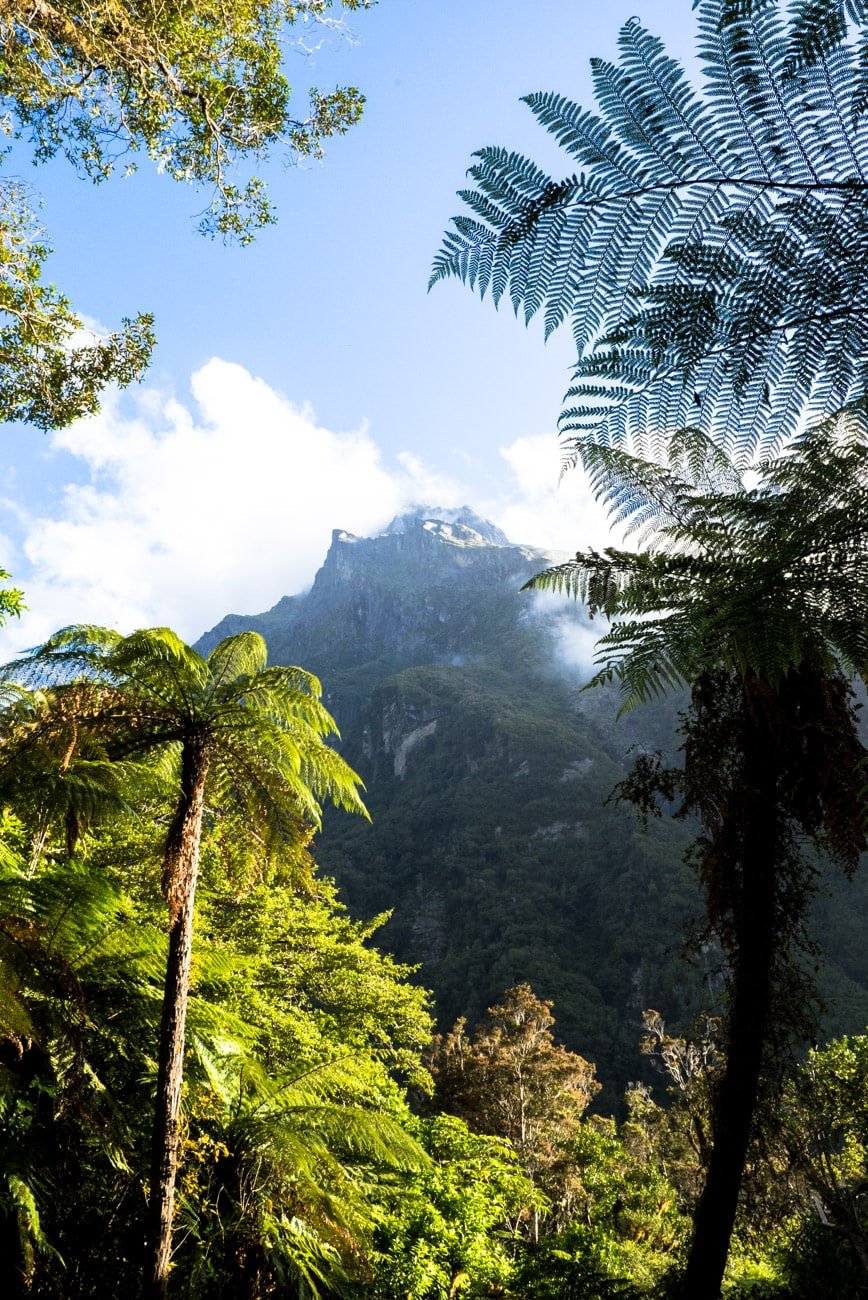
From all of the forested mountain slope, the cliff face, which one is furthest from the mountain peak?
the forested mountain slope

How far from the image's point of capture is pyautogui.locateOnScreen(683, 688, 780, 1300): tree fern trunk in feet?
11.5

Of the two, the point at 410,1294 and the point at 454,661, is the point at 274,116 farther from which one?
the point at 454,661

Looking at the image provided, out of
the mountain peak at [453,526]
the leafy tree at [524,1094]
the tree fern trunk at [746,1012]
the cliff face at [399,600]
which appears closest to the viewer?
the tree fern trunk at [746,1012]

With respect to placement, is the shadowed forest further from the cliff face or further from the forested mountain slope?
the cliff face

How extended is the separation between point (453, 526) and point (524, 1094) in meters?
160

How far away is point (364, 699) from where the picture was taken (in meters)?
115

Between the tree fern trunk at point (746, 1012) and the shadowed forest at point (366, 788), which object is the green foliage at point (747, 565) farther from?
the tree fern trunk at point (746, 1012)

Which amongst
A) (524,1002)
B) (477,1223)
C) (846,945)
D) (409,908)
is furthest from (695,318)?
(409,908)

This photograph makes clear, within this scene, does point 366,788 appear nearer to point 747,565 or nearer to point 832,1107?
point 747,565

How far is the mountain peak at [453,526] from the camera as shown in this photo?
550 ft

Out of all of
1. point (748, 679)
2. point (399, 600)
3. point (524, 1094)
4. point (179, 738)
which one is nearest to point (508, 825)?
point (524, 1094)

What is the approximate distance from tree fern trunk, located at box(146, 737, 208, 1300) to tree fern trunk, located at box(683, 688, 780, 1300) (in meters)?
2.86

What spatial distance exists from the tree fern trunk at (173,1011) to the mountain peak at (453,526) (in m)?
159

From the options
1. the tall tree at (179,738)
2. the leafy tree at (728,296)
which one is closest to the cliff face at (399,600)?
the tall tree at (179,738)
